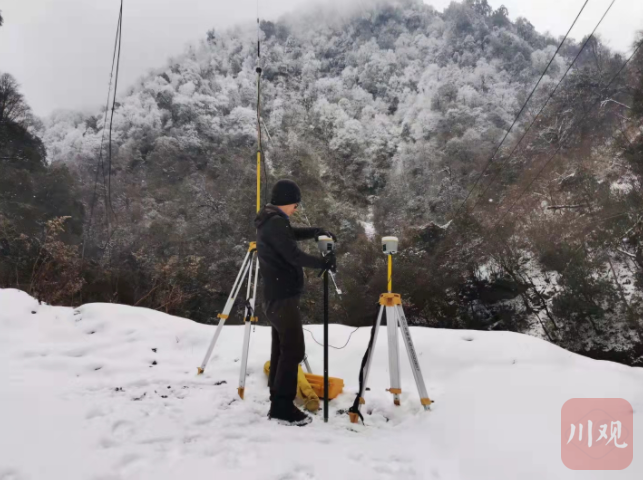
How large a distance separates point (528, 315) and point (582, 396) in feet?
29.8

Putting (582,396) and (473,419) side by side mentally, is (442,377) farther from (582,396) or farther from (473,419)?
(582,396)

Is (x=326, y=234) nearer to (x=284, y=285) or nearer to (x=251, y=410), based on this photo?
(x=284, y=285)

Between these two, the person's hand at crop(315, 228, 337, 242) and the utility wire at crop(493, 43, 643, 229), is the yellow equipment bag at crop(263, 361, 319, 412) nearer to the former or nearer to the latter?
the person's hand at crop(315, 228, 337, 242)

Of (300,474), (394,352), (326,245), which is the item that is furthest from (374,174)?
(300,474)

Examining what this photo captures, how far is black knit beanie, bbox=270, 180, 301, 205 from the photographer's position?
8.93ft

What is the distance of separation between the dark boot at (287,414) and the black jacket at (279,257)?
0.78 metres

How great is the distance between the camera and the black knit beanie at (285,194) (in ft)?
8.93

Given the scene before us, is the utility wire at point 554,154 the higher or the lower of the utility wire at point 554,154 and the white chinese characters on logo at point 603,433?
the higher

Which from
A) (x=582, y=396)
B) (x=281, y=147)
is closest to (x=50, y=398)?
(x=582, y=396)

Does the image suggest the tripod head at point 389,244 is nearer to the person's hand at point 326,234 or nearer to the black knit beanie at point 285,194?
the person's hand at point 326,234

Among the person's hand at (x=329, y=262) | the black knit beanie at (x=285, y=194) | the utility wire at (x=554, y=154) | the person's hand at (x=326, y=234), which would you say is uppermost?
the utility wire at (x=554, y=154)

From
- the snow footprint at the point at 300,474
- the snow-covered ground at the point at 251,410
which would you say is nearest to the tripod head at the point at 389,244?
the snow-covered ground at the point at 251,410

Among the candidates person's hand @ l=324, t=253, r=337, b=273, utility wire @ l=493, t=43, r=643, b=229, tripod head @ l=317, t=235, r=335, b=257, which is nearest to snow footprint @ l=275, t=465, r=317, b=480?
person's hand @ l=324, t=253, r=337, b=273

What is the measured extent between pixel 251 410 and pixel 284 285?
3.35 feet
